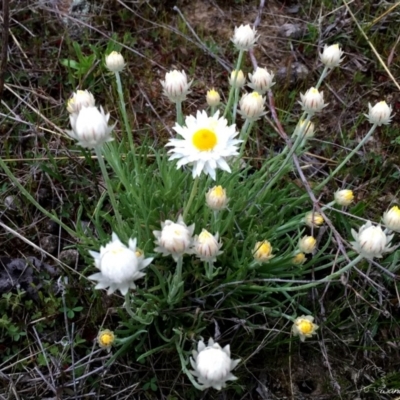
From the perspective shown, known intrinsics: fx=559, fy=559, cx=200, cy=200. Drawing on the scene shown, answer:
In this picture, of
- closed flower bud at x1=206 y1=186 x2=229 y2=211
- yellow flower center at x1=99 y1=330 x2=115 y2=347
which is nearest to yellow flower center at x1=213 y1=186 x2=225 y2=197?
closed flower bud at x1=206 y1=186 x2=229 y2=211

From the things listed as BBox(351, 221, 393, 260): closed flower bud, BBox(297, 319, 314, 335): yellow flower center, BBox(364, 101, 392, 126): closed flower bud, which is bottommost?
BBox(297, 319, 314, 335): yellow flower center

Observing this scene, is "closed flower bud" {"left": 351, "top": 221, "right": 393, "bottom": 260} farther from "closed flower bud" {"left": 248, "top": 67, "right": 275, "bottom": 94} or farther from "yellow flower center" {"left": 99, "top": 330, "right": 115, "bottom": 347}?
"yellow flower center" {"left": 99, "top": 330, "right": 115, "bottom": 347}

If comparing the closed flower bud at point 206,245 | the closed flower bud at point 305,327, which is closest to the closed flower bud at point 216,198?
the closed flower bud at point 206,245

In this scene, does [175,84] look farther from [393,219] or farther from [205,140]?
[393,219]

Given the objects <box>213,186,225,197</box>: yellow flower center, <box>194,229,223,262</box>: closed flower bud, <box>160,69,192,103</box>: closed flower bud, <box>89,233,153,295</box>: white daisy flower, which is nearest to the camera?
<box>89,233,153,295</box>: white daisy flower

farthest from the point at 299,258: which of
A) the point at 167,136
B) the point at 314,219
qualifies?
the point at 167,136

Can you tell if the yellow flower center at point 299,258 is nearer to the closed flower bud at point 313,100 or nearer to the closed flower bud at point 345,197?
the closed flower bud at point 345,197

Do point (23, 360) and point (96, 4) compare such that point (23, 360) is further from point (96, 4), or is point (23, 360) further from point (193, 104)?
point (96, 4)
